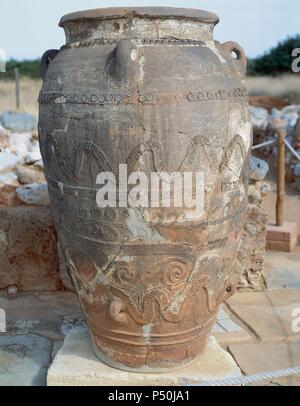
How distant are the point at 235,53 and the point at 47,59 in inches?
37.6

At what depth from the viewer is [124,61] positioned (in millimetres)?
2109

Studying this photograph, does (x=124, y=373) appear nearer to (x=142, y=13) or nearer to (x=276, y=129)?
(x=142, y=13)

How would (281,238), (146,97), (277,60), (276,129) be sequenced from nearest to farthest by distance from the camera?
(146,97), (281,238), (276,129), (277,60)

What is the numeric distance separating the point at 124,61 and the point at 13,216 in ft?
7.09

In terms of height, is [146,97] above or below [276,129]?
above

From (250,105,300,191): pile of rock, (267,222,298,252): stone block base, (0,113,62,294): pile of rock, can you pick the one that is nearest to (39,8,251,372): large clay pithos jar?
(0,113,62,294): pile of rock

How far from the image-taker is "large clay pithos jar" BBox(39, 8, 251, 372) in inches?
84.4

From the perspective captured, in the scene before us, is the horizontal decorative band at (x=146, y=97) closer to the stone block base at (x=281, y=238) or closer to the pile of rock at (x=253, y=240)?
the pile of rock at (x=253, y=240)

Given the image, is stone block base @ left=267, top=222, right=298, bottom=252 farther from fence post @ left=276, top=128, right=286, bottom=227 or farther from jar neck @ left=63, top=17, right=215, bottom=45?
jar neck @ left=63, top=17, right=215, bottom=45

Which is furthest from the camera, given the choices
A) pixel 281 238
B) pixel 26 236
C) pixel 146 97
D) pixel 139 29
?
pixel 281 238

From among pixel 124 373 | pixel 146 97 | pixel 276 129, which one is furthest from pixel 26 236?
pixel 276 129

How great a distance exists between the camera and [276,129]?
8.77 metres
